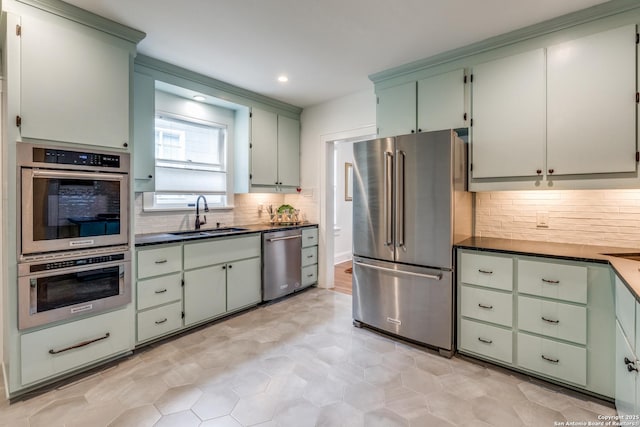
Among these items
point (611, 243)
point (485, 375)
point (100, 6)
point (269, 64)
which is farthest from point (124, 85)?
point (611, 243)

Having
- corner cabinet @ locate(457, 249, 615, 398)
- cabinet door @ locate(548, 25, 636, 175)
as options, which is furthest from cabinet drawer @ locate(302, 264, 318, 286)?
cabinet door @ locate(548, 25, 636, 175)

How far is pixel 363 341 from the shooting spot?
9.21 feet

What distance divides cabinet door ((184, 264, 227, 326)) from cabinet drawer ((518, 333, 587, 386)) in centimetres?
268

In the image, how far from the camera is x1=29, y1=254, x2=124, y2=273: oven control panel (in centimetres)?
199

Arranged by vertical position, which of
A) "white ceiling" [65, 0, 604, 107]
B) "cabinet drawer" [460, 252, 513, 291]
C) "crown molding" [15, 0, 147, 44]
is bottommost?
"cabinet drawer" [460, 252, 513, 291]

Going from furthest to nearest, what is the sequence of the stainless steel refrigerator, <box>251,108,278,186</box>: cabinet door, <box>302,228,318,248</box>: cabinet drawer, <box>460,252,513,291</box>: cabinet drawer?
<box>302,228,318,248</box>: cabinet drawer → <box>251,108,278,186</box>: cabinet door → the stainless steel refrigerator → <box>460,252,513,291</box>: cabinet drawer

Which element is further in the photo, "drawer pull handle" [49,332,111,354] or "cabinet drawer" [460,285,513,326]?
"cabinet drawer" [460,285,513,326]

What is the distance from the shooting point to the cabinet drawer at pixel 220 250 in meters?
2.93

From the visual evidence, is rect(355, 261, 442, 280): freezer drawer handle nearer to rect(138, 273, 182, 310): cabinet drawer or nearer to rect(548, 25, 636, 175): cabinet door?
rect(548, 25, 636, 175): cabinet door

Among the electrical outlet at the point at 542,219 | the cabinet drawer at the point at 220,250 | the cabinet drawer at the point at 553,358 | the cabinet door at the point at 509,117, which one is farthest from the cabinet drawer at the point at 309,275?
the electrical outlet at the point at 542,219

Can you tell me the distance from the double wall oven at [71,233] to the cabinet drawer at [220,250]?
1.92 feet

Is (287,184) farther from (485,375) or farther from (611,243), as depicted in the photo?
(611,243)

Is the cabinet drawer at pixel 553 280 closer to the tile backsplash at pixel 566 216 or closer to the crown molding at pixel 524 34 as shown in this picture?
the tile backsplash at pixel 566 216

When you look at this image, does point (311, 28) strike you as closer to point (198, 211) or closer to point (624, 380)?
point (198, 211)
